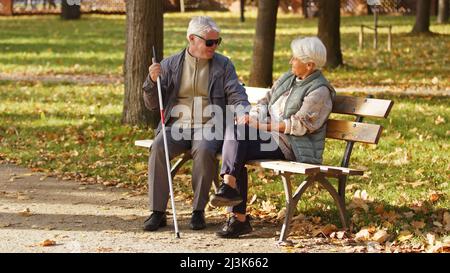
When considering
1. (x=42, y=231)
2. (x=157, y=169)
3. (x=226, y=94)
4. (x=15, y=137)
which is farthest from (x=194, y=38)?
(x=15, y=137)

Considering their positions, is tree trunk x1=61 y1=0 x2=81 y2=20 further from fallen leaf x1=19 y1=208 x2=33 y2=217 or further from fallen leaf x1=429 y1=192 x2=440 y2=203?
fallen leaf x1=429 y1=192 x2=440 y2=203

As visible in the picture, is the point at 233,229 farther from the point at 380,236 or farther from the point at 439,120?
the point at 439,120

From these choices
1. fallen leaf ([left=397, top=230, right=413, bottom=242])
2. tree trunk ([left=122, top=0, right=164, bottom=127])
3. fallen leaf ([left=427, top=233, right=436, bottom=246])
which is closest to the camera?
fallen leaf ([left=427, top=233, right=436, bottom=246])

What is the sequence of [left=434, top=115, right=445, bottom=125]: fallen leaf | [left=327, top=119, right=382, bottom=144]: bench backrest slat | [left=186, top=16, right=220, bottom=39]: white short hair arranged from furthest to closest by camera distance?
1. [left=434, top=115, right=445, bottom=125]: fallen leaf
2. [left=186, top=16, right=220, bottom=39]: white short hair
3. [left=327, top=119, right=382, bottom=144]: bench backrest slat

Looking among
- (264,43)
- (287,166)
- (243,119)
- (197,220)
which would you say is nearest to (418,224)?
(287,166)

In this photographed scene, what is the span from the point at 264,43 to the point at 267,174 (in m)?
6.84

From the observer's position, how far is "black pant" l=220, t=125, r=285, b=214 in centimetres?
757

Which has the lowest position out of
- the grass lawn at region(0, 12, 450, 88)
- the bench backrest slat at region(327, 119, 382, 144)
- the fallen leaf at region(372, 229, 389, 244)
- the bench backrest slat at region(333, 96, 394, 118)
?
the grass lawn at region(0, 12, 450, 88)

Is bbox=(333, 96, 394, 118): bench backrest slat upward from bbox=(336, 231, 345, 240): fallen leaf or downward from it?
upward

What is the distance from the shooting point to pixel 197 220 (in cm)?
783

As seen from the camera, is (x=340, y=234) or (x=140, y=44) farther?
(x=140, y=44)

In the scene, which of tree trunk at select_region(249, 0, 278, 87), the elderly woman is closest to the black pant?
the elderly woman

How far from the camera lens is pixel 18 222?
812 cm

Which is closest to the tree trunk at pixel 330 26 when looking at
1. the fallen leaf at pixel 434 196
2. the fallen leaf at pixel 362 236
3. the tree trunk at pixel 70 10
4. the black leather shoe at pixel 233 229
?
the fallen leaf at pixel 434 196
